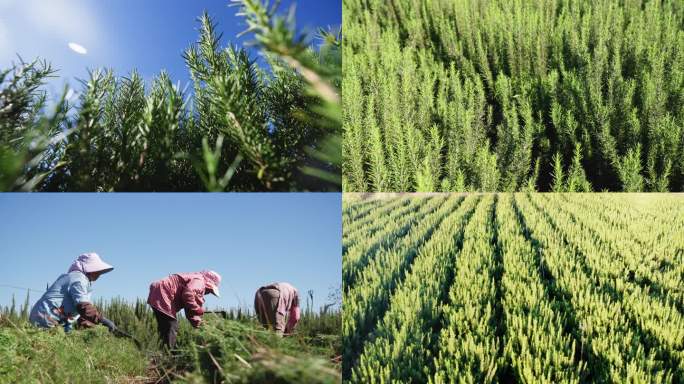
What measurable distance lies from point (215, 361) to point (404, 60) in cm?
76

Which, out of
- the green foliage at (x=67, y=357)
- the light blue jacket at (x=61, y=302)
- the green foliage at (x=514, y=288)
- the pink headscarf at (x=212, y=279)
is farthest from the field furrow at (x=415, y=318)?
the light blue jacket at (x=61, y=302)

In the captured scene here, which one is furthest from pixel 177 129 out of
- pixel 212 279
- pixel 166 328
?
pixel 166 328

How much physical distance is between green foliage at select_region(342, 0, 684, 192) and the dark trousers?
449 millimetres

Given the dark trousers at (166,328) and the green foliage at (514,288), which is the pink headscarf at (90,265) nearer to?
the dark trousers at (166,328)

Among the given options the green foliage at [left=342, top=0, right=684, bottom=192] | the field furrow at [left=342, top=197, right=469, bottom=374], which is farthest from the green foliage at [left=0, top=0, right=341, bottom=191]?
the field furrow at [left=342, top=197, right=469, bottom=374]

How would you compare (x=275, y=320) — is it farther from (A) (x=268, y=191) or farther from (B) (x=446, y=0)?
(B) (x=446, y=0)

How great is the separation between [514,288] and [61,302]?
94 centimetres

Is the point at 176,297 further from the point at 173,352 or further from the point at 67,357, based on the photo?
the point at 67,357

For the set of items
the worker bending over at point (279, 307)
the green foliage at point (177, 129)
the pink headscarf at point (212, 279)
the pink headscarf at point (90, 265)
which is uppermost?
the green foliage at point (177, 129)

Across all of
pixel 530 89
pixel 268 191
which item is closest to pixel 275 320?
pixel 268 191

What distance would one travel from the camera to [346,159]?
958mm

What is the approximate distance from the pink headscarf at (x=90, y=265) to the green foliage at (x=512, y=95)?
51 centimetres

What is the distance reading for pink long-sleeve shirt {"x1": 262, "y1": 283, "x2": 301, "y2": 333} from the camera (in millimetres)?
946

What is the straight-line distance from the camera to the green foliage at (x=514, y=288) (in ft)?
3.09
